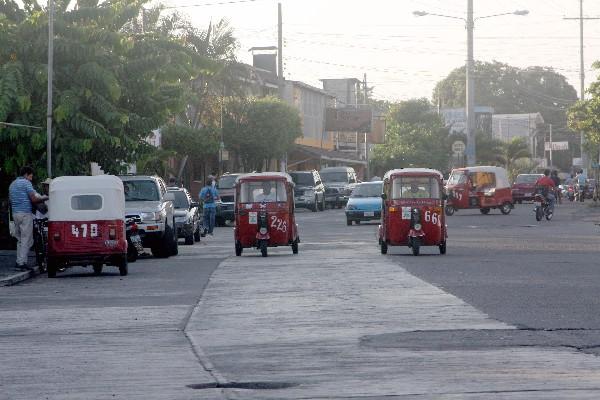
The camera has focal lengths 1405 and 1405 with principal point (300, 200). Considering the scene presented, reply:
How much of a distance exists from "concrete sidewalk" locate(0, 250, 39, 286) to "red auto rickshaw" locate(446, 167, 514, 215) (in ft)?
101

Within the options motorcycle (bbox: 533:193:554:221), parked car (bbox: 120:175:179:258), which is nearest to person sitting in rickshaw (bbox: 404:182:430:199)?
parked car (bbox: 120:175:179:258)

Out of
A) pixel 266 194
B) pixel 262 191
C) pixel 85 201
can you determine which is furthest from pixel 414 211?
pixel 85 201

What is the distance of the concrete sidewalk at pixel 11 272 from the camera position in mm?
24422

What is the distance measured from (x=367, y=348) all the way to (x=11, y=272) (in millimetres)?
14255

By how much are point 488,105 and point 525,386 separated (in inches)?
5884

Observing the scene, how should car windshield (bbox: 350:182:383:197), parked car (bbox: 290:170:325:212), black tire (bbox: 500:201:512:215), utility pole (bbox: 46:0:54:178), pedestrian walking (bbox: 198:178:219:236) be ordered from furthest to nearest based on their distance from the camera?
1. parked car (bbox: 290:170:325:212)
2. black tire (bbox: 500:201:512:215)
3. car windshield (bbox: 350:182:383:197)
4. pedestrian walking (bbox: 198:178:219:236)
5. utility pole (bbox: 46:0:54:178)

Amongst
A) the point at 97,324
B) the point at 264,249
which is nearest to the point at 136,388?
the point at 97,324

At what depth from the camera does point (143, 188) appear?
3284 centimetres

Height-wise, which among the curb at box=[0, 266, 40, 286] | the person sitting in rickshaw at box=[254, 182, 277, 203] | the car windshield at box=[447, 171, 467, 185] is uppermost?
the car windshield at box=[447, 171, 467, 185]

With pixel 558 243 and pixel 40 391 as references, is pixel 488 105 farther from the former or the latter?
pixel 40 391

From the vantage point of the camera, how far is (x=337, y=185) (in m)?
74.6

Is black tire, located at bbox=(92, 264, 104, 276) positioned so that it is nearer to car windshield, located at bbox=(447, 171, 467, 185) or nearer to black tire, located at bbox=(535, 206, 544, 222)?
black tire, located at bbox=(535, 206, 544, 222)

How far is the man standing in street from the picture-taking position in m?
26.7

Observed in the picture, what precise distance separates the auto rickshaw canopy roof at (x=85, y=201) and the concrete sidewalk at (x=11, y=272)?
1198 mm
